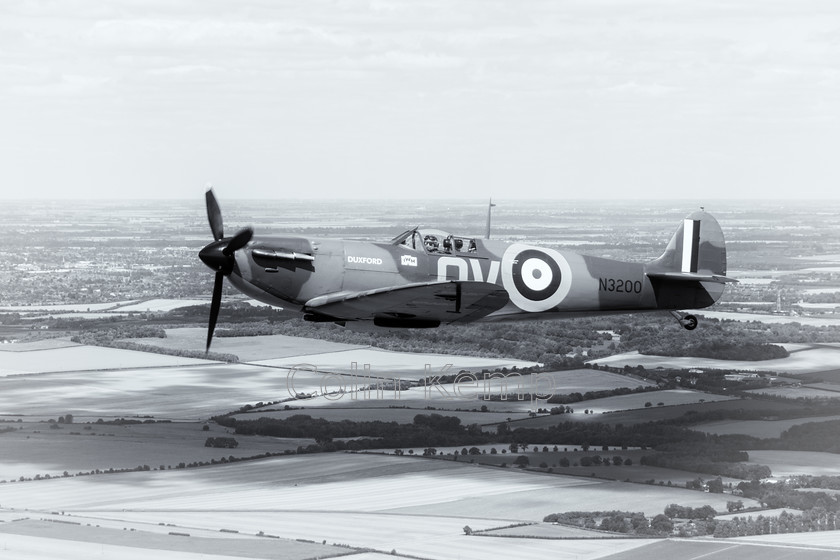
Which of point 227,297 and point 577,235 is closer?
point 227,297

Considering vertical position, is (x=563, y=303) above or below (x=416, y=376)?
above

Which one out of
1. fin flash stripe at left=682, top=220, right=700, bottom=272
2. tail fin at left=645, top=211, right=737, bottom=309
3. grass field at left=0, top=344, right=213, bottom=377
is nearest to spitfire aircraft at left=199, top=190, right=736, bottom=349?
tail fin at left=645, top=211, right=737, bottom=309

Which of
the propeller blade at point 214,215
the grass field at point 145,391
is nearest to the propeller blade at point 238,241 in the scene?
the propeller blade at point 214,215

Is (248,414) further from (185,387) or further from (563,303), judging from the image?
(563,303)

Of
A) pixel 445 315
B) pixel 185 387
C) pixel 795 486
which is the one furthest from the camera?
pixel 185 387

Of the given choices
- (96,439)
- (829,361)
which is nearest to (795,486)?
(96,439)

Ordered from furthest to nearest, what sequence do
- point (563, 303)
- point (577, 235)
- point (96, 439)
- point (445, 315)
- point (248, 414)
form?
point (577, 235) < point (248, 414) < point (96, 439) < point (563, 303) < point (445, 315)
